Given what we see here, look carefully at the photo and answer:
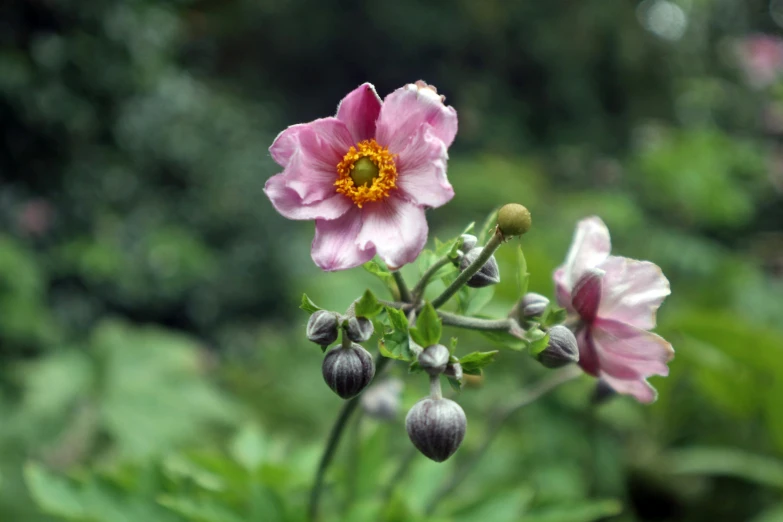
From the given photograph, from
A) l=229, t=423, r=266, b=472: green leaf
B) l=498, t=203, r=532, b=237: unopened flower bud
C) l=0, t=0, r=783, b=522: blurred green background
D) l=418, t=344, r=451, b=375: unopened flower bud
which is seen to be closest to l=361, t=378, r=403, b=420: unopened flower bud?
l=0, t=0, r=783, b=522: blurred green background

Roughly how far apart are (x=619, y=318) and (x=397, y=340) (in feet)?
1.18

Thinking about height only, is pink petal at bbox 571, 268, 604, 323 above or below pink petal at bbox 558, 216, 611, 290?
below

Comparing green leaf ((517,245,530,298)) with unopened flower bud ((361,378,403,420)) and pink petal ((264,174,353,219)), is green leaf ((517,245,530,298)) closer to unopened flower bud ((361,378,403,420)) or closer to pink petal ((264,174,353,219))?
pink petal ((264,174,353,219))

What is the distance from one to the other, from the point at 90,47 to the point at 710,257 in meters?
4.10

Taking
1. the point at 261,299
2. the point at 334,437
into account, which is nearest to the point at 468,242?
the point at 334,437

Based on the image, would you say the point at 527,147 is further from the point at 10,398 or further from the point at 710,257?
the point at 10,398

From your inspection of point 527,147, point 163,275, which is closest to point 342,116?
point 163,275

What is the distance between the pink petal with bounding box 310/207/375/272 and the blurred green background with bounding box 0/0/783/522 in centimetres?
54

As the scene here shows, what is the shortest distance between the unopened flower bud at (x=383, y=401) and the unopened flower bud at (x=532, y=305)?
0.59 m

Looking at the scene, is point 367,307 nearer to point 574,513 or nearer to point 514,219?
point 514,219

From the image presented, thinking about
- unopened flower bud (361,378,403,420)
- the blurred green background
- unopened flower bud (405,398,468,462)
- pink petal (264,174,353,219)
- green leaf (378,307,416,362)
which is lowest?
unopened flower bud (405,398,468,462)

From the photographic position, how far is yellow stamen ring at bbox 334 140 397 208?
0.98 m

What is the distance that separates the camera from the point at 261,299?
6.37 meters

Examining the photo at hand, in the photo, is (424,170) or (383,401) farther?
(383,401)
